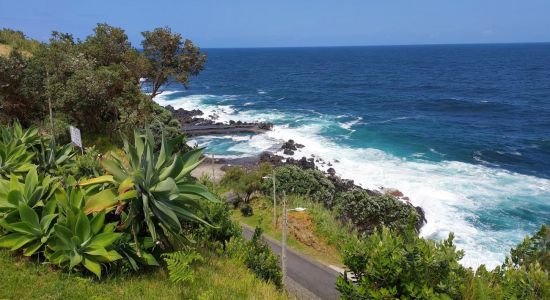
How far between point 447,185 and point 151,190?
110ft

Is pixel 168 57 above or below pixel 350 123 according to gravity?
above

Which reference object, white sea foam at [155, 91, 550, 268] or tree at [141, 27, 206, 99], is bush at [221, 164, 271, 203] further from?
white sea foam at [155, 91, 550, 268]

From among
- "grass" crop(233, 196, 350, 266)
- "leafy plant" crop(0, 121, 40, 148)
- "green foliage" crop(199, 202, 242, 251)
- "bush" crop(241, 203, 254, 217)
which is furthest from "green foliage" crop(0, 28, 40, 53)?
"green foliage" crop(199, 202, 242, 251)

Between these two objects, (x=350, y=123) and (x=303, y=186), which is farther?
(x=350, y=123)

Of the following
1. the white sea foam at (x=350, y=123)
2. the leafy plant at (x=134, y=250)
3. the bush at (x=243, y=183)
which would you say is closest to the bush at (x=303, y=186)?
the bush at (x=243, y=183)

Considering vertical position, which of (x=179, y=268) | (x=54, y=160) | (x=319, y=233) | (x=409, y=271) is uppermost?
(x=54, y=160)

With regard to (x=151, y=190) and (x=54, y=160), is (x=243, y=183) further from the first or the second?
(x=151, y=190)

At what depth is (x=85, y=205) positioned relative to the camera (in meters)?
6.14

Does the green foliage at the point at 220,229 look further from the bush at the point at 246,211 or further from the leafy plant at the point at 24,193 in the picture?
the bush at the point at 246,211

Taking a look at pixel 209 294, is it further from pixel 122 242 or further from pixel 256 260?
pixel 256 260

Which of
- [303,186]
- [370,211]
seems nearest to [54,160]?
[370,211]

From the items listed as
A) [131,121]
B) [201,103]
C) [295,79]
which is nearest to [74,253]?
[131,121]

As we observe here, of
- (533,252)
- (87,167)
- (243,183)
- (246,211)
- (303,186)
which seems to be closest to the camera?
(87,167)

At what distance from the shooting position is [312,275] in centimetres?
1817
